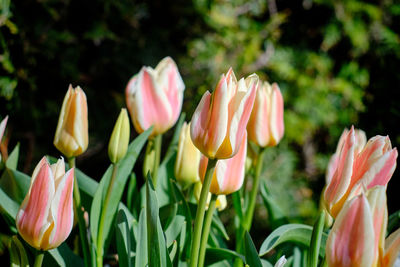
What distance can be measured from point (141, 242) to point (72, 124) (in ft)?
0.74

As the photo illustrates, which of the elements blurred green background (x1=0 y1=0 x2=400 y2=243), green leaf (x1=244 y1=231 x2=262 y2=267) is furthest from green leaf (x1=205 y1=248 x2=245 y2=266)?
blurred green background (x1=0 y1=0 x2=400 y2=243)

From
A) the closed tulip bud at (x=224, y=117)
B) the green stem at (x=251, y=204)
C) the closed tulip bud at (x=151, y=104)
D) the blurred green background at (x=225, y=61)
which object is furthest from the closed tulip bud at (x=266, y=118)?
the blurred green background at (x=225, y=61)

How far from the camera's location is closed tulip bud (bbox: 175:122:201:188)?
0.88m

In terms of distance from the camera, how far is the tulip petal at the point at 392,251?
0.54 metres

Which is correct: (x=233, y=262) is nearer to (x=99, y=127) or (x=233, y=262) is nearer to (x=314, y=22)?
(x=99, y=127)

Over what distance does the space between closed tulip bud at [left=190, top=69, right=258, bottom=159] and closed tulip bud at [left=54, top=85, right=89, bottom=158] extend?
0.24 m

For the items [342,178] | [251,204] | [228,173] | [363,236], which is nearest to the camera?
[363,236]

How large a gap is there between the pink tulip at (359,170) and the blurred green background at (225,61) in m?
0.99

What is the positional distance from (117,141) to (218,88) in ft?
0.80

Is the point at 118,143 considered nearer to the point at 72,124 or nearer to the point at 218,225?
the point at 72,124

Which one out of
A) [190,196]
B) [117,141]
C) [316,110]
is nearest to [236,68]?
[316,110]

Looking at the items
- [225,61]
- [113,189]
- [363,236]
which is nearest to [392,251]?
[363,236]

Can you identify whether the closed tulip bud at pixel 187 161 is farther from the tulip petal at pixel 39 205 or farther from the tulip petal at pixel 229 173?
the tulip petal at pixel 39 205

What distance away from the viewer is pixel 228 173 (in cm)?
74
